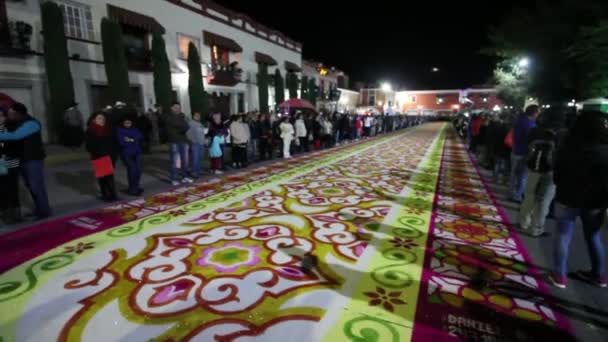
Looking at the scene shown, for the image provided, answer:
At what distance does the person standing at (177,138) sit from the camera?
5656 millimetres

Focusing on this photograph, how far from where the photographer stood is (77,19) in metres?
10.3

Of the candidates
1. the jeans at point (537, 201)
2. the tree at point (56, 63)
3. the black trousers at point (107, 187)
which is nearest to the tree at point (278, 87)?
the tree at point (56, 63)

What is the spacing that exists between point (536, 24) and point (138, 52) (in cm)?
1566

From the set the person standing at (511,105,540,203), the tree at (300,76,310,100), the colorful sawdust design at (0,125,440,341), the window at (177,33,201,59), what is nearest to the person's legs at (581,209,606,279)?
the colorful sawdust design at (0,125,440,341)

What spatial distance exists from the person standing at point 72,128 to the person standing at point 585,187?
36.2 ft

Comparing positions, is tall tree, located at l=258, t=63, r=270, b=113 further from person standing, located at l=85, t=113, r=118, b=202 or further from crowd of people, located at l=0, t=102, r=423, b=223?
person standing, located at l=85, t=113, r=118, b=202

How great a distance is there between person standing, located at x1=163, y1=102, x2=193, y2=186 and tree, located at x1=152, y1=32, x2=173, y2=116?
720cm

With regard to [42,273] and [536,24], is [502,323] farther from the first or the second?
[536,24]

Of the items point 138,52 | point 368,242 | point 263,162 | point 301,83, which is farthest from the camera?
point 301,83

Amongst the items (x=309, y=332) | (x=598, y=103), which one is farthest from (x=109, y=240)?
(x=598, y=103)

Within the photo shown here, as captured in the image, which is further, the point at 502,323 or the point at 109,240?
the point at 109,240

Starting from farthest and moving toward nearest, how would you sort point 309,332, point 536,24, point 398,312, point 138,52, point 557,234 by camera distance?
point 138,52, point 536,24, point 557,234, point 398,312, point 309,332

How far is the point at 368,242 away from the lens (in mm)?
3172

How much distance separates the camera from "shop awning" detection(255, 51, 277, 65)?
1954cm
